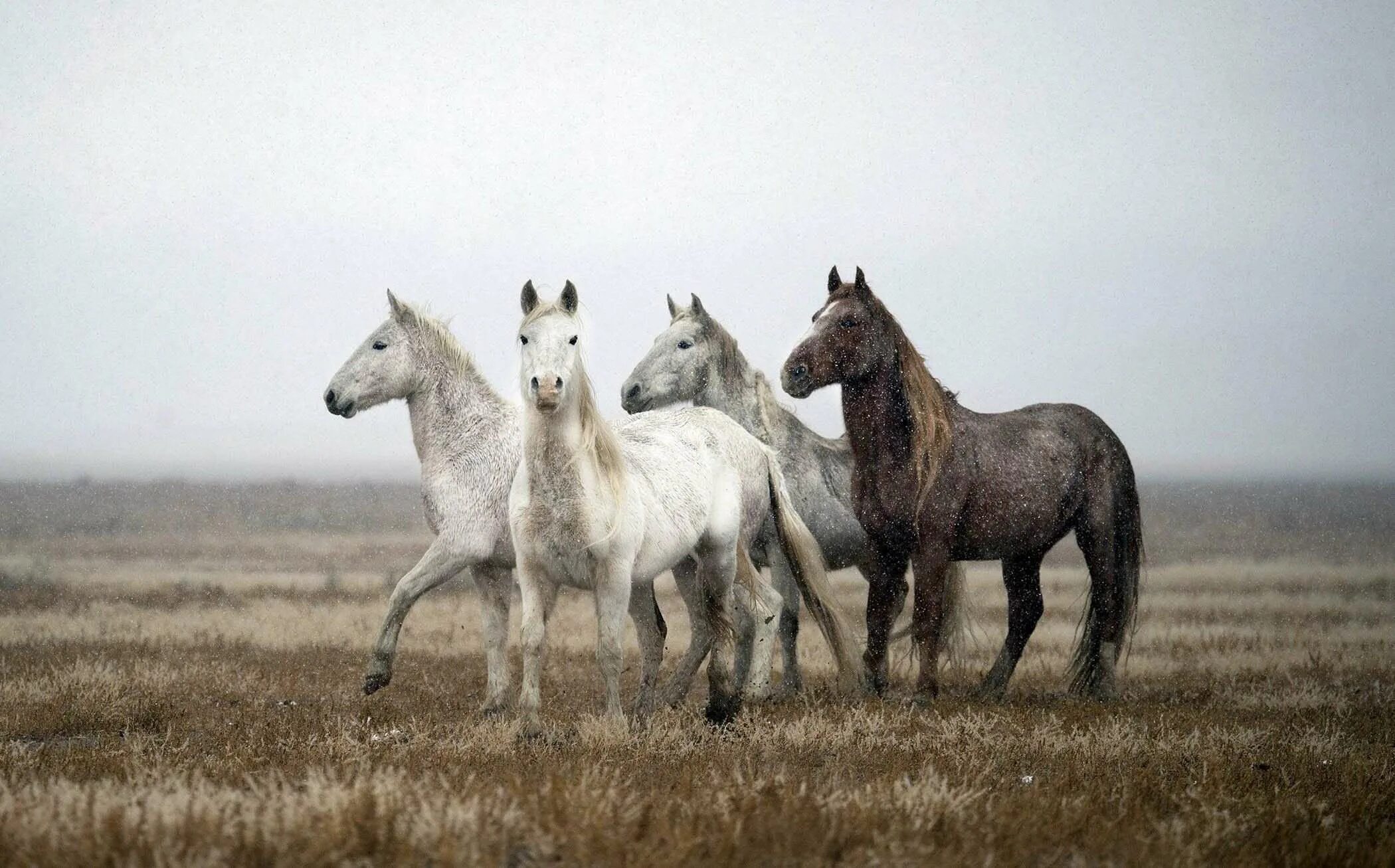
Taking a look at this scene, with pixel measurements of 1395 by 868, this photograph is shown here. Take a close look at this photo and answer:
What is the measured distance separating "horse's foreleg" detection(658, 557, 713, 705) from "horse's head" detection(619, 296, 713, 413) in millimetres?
1815

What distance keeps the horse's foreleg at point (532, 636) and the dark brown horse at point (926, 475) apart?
2760 millimetres

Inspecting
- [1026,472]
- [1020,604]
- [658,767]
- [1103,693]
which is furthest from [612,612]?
[1103,693]

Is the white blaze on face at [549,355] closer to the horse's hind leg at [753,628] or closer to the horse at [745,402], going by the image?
the horse's hind leg at [753,628]

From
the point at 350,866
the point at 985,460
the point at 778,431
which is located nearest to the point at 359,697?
the point at 778,431

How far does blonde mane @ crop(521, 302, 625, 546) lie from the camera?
705 cm

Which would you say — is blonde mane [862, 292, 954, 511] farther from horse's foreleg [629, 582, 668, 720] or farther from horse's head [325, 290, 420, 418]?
horse's head [325, 290, 420, 418]

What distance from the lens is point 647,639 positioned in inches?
345

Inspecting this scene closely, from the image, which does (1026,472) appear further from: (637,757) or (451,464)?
(637,757)

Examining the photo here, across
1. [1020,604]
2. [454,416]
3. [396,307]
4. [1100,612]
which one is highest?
[396,307]

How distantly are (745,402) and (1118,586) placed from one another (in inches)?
148

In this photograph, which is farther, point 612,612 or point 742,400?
point 742,400

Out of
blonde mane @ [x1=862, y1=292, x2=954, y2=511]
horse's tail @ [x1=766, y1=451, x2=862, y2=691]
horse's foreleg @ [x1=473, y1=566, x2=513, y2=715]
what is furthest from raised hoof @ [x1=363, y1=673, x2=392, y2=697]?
blonde mane @ [x1=862, y1=292, x2=954, y2=511]

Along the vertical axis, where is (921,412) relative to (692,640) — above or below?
above

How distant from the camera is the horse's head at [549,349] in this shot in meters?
6.69
